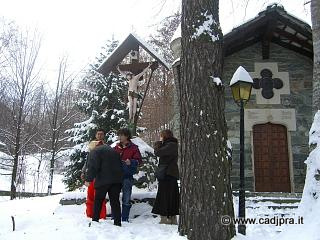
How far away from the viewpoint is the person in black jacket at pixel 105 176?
5.86 meters

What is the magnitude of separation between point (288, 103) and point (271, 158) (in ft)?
5.65

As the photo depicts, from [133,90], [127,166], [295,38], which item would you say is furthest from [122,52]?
[295,38]

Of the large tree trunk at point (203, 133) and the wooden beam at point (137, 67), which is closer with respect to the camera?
the large tree trunk at point (203, 133)

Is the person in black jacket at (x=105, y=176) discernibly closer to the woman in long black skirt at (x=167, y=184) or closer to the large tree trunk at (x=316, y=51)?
the woman in long black skirt at (x=167, y=184)

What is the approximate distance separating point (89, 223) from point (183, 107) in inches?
89.0

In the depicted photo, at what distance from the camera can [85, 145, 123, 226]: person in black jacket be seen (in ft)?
19.2

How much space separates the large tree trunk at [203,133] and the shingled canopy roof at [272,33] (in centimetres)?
522

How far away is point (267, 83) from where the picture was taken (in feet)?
37.3

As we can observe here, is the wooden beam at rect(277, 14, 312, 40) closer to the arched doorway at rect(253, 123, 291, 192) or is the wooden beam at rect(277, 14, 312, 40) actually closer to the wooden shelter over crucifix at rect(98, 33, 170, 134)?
the arched doorway at rect(253, 123, 291, 192)

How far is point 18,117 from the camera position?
13312 millimetres

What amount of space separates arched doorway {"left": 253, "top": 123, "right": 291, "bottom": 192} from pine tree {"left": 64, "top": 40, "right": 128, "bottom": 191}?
430 cm

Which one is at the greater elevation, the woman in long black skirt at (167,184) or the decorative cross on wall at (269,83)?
the decorative cross on wall at (269,83)

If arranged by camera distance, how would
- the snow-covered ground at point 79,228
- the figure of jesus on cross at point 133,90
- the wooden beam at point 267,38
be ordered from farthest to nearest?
the wooden beam at point 267,38 < the figure of jesus on cross at point 133,90 < the snow-covered ground at point 79,228

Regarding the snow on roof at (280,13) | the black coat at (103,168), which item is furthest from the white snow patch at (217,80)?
the snow on roof at (280,13)
